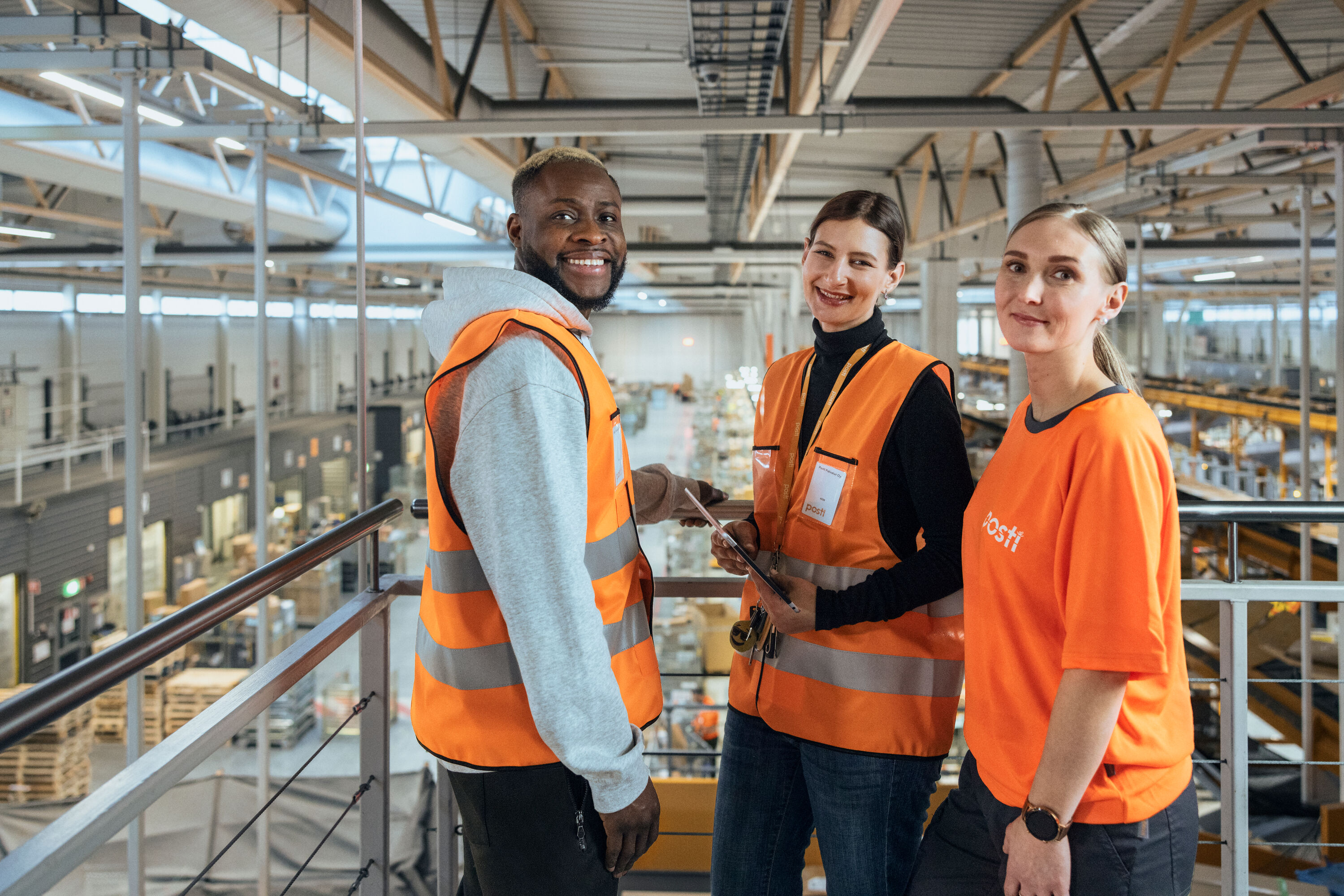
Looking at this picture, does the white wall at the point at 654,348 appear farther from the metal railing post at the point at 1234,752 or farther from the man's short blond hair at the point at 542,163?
the man's short blond hair at the point at 542,163

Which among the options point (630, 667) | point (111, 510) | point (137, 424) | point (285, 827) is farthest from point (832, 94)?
point (111, 510)

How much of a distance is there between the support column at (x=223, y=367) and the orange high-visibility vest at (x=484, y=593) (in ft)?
71.6

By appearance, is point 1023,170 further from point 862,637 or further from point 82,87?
point 862,637

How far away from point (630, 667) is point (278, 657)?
681 mm

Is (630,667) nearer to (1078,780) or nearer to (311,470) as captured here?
(1078,780)

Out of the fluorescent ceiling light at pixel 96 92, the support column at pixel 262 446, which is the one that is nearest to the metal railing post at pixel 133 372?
the fluorescent ceiling light at pixel 96 92

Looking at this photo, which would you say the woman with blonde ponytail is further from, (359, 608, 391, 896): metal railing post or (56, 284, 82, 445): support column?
(56, 284, 82, 445): support column

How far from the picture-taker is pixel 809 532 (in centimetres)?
176

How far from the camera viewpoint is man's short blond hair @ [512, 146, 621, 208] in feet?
4.92

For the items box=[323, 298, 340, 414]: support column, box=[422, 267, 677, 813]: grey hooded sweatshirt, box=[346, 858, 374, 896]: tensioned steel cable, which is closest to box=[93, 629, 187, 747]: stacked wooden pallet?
box=[346, 858, 374, 896]: tensioned steel cable

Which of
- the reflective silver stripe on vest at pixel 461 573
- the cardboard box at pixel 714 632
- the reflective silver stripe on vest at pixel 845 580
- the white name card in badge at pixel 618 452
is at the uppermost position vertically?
the white name card in badge at pixel 618 452

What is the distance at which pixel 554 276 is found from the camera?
151 cm

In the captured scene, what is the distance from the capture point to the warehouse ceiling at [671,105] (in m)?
5.30

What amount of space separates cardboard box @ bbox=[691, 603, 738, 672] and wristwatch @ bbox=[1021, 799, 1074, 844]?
24.0 feet
